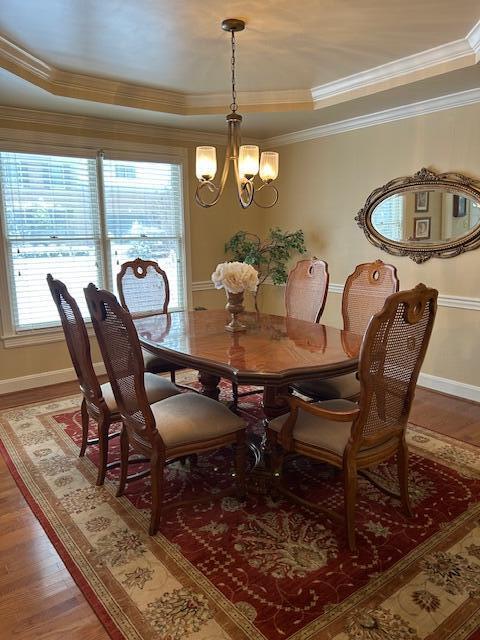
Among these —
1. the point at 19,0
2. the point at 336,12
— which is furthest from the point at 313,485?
the point at 19,0

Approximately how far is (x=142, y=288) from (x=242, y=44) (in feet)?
6.45

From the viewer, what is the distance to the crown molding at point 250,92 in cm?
305

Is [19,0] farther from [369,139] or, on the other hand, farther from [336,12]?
[369,139]

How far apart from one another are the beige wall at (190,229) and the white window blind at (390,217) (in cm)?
172

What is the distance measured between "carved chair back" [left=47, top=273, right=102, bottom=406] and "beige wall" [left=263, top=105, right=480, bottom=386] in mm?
2905

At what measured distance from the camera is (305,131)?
4.90 meters

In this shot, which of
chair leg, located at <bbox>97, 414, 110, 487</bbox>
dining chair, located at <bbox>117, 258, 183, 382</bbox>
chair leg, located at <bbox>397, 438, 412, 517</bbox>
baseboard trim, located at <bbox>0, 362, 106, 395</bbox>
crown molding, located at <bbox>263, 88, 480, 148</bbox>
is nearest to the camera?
chair leg, located at <bbox>397, 438, 412, 517</bbox>

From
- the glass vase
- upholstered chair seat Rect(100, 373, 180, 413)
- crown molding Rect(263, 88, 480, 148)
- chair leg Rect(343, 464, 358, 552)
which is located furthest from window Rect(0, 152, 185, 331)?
chair leg Rect(343, 464, 358, 552)

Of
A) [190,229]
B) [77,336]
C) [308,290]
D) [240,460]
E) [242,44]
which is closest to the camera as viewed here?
[240,460]

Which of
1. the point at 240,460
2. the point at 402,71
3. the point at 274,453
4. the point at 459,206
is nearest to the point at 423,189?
the point at 459,206

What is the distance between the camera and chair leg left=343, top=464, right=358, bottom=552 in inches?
78.7

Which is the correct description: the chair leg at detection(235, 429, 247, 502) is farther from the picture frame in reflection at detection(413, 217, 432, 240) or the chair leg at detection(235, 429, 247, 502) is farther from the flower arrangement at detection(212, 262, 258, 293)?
the picture frame in reflection at detection(413, 217, 432, 240)

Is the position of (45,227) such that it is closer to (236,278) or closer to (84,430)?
(84,430)

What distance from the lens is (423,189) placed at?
3975 millimetres
